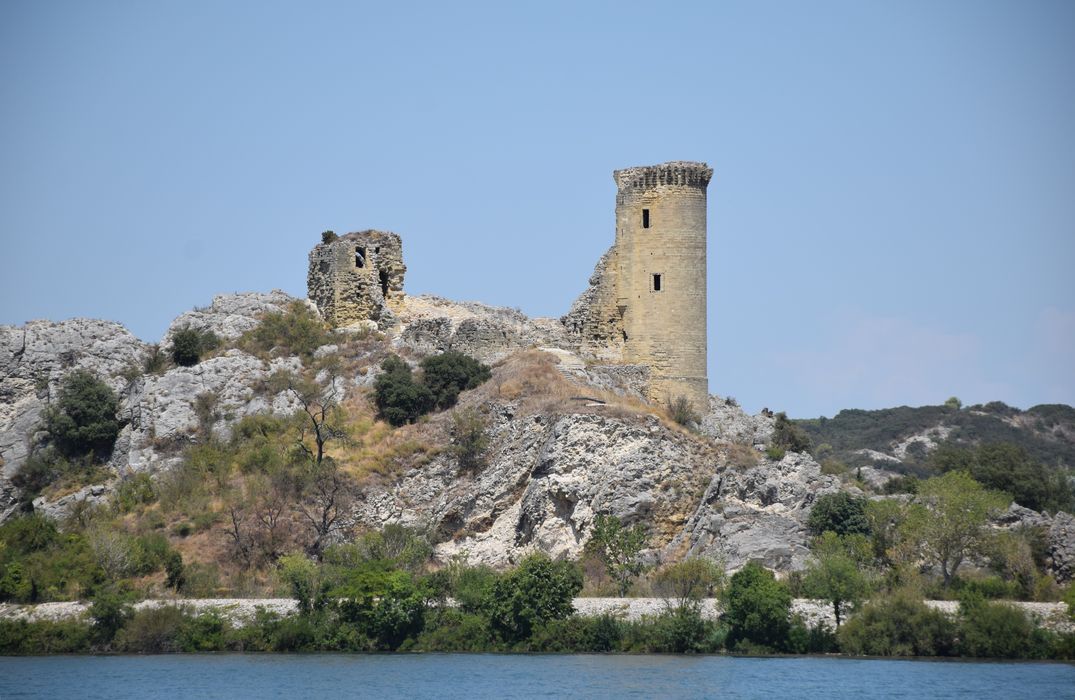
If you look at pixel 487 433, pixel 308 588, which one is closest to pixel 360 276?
pixel 487 433

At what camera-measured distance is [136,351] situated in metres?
55.8

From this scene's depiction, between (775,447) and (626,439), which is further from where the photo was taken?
(775,447)

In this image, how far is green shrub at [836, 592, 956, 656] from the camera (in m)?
41.4

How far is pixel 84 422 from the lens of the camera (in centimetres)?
5306

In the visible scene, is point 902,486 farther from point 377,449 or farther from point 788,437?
point 377,449

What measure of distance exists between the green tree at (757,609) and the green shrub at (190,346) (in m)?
19.8

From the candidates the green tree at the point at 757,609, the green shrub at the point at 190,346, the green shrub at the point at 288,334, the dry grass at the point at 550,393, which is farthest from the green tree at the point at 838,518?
the green shrub at the point at 190,346

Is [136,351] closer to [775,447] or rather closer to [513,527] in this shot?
[513,527]

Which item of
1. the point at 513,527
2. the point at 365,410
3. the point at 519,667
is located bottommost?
the point at 519,667

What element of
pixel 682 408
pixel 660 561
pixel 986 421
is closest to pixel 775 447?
pixel 682 408

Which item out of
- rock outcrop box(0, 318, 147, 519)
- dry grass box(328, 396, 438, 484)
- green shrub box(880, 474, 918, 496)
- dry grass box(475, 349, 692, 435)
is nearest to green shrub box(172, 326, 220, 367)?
rock outcrop box(0, 318, 147, 519)

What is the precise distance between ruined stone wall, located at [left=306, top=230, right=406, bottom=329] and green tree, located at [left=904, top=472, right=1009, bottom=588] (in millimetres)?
17925

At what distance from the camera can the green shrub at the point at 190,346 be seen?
2162 inches

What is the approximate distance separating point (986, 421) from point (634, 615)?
266ft
